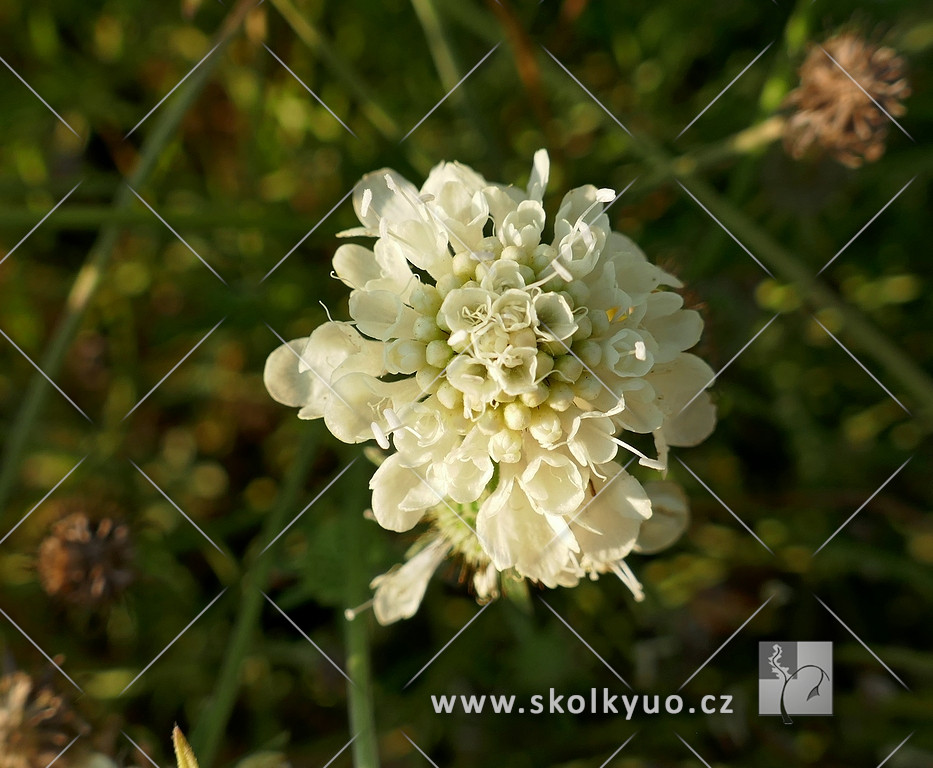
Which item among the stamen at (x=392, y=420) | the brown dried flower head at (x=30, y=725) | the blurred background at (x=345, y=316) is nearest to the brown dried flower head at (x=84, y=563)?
the blurred background at (x=345, y=316)

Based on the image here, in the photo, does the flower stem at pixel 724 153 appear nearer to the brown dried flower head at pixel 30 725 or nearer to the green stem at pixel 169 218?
the green stem at pixel 169 218

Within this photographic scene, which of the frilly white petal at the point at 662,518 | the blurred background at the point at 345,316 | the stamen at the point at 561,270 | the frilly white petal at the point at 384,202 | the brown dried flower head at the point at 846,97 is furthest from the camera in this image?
the blurred background at the point at 345,316

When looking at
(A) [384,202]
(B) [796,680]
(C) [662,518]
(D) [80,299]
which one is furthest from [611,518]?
(D) [80,299]

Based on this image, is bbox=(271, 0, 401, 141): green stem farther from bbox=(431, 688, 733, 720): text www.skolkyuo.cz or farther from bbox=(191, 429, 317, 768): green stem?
bbox=(431, 688, 733, 720): text www.skolkyuo.cz

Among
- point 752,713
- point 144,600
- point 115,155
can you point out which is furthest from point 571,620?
point 115,155

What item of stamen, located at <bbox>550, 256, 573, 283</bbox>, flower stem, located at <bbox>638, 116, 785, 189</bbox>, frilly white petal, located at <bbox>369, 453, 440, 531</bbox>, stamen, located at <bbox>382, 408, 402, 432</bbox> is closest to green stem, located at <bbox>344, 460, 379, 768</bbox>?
frilly white petal, located at <bbox>369, 453, 440, 531</bbox>
